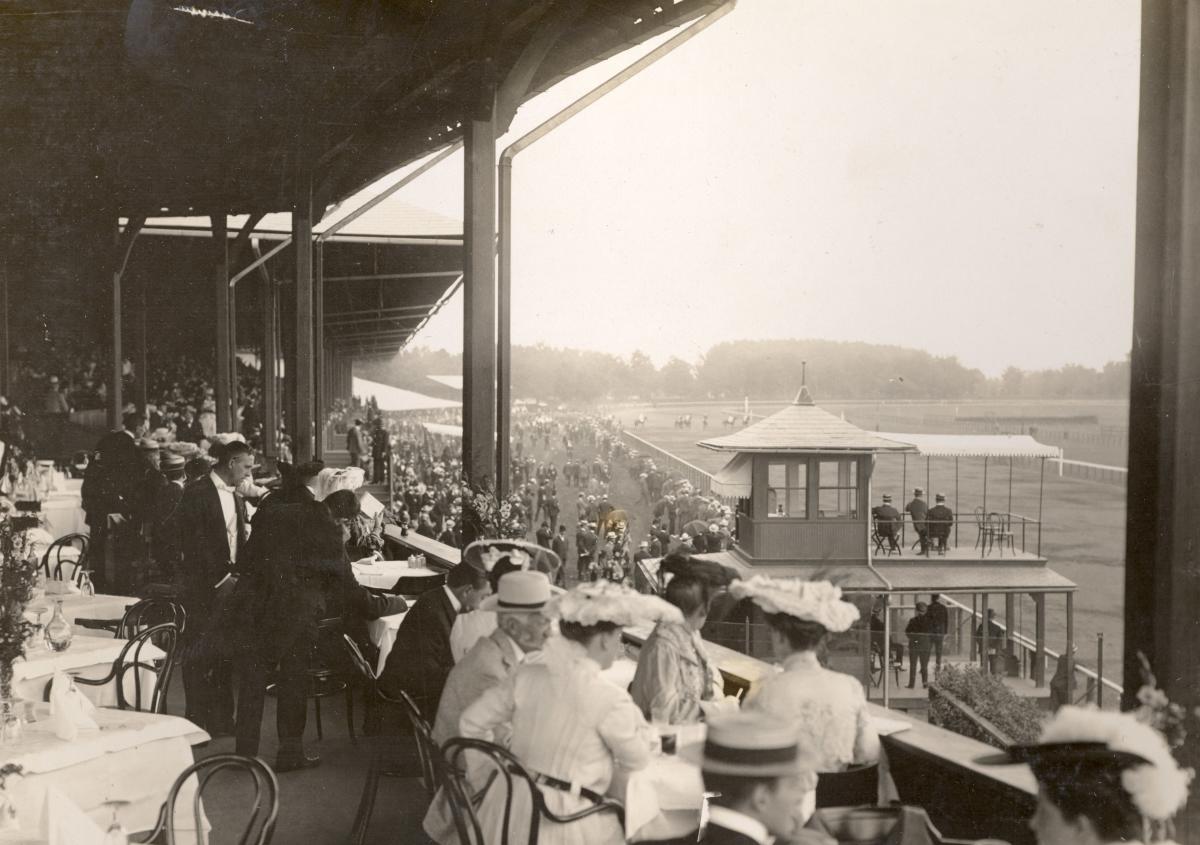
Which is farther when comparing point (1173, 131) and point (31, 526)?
point (31, 526)

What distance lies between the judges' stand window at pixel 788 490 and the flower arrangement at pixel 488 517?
2.24 meters

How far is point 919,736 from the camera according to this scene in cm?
348

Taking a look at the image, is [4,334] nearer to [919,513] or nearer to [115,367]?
[115,367]

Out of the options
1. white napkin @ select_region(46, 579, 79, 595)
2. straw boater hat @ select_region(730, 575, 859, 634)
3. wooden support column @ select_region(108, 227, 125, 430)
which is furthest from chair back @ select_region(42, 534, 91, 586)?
straw boater hat @ select_region(730, 575, 859, 634)

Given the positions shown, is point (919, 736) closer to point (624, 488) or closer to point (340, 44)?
point (624, 488)

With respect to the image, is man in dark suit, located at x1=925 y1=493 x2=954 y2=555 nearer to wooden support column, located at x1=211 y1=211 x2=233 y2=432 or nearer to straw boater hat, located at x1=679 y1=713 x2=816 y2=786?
straw boater hat, located at x1=679 y1=713 x2=816 y2=786

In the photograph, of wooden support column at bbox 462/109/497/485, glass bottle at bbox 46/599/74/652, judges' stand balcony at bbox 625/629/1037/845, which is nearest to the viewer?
judges' stand balcony at bbox 625/629/1037/845

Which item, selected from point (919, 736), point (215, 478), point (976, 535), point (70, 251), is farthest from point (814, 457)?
point (70, 251)

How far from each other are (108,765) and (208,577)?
7.68 feet

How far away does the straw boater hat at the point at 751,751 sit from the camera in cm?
229

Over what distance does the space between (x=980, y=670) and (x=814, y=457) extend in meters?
1.22

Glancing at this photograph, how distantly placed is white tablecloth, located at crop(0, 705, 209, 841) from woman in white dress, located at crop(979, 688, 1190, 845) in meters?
2.79

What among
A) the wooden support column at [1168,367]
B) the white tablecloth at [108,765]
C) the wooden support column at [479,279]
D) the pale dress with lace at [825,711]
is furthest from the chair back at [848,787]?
the wooden support column at [479,279]

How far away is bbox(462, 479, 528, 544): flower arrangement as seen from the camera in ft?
19.8
